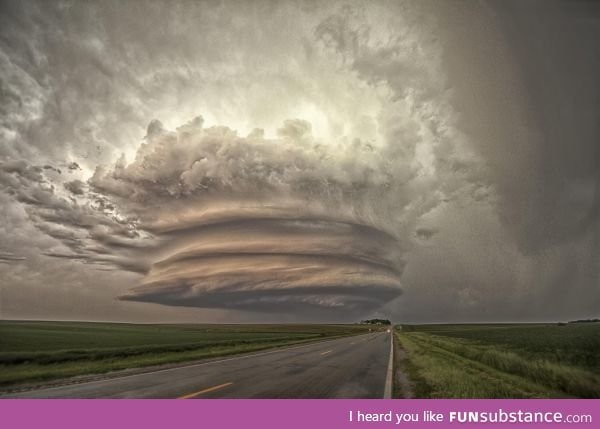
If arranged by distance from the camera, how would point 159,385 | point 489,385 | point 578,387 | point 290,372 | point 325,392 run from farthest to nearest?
point 290,372, point 578,387, point 489,385, point 159,385, point 325,392

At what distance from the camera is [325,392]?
35.5ft

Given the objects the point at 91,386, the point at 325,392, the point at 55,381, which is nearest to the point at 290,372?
the point at 325,392

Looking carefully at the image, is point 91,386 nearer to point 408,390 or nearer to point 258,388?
point 258,388

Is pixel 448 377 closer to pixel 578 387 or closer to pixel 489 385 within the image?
pixel 489 385

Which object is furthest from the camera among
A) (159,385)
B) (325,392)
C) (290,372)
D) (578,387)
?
(290,372)
